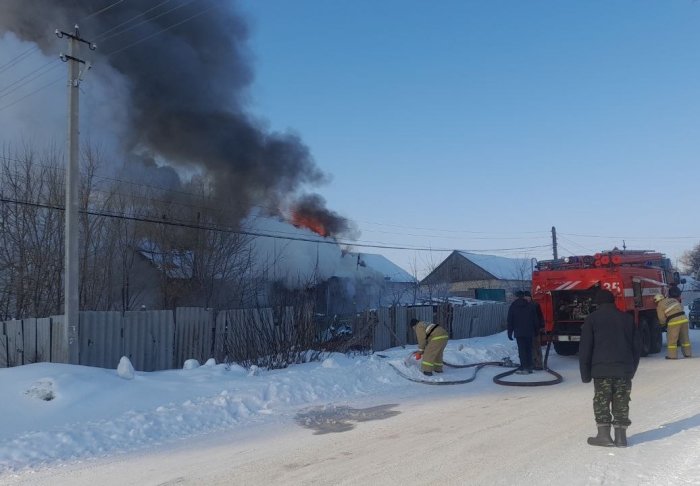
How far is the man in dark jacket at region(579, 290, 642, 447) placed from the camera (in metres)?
5.65

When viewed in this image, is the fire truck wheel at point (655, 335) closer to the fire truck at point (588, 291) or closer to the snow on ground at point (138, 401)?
the fire truck at point (588, 291)

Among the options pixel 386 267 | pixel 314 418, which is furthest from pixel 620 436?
pixel 386 267

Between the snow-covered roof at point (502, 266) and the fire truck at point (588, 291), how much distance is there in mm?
39988

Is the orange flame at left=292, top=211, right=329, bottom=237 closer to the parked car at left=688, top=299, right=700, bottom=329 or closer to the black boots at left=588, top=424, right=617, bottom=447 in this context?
the parked car at left=688, top=299, right=700, bottom=329

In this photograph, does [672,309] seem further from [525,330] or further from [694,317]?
[694,317]

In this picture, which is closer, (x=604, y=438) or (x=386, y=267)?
(x=604, y=438)

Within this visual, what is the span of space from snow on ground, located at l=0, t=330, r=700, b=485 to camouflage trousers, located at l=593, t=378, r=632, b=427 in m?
0.29

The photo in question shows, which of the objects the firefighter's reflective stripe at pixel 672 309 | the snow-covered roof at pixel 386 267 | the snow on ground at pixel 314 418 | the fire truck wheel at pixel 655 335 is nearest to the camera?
the snow on ground at pixel 314 418

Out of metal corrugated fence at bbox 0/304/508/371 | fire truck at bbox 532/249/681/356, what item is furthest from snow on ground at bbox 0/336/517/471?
fire truck at bbox 532/249/681/356

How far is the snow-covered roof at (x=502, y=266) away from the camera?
54.9 meters

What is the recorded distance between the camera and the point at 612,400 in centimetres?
576

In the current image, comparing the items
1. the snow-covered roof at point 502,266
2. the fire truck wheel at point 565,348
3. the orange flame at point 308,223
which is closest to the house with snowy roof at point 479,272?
the snow-covered roof at point 502,266

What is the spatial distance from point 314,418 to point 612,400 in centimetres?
355

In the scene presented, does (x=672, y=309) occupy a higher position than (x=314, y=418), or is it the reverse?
(x=672, y=309)
